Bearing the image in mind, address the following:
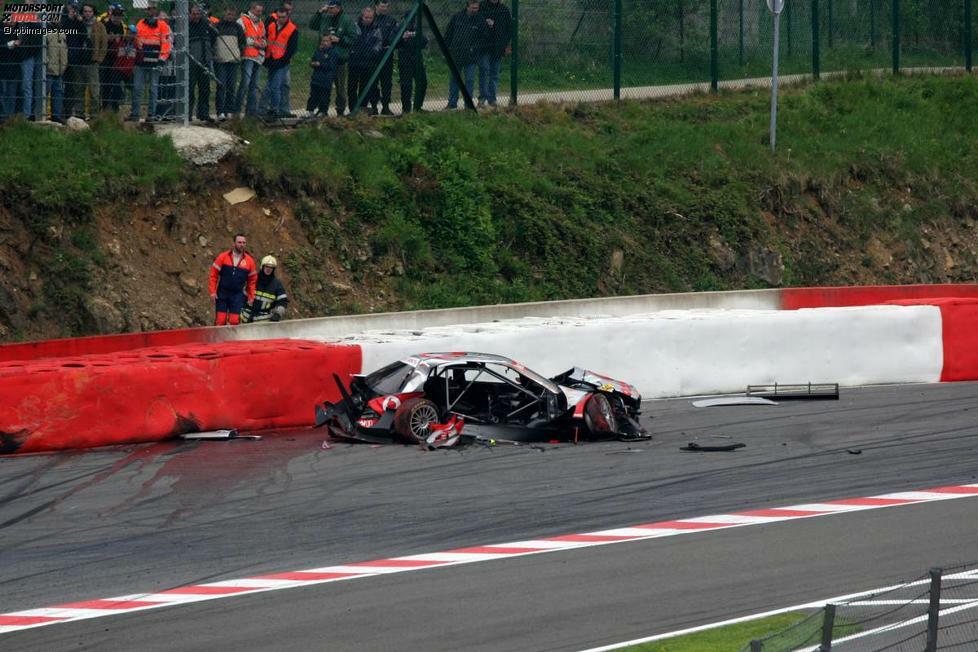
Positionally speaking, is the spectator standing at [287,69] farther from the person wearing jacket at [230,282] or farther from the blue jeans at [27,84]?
the person wearing jacket at [230,282]

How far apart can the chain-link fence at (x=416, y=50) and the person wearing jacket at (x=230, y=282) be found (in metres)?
4.92

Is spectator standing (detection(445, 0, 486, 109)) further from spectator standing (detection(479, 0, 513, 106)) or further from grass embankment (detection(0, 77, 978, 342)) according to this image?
Result: grass embankment (detection(0, 77, 978, 342))

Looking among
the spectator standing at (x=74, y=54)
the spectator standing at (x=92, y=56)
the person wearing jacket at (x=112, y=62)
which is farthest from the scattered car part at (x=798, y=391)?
the spectator standing at (x=74, y=54)

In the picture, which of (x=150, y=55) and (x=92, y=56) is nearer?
(x=92, y=56)

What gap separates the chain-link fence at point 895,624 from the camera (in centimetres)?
607

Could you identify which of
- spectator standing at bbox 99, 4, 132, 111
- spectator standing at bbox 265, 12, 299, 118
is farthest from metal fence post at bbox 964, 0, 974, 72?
spectator standing at bbox 99, 4, 132, 111

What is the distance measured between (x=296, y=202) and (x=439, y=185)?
→ 2818mm

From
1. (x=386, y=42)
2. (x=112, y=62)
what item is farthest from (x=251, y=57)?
(x=386, y=42)

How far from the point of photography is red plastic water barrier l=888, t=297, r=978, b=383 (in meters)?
19.8

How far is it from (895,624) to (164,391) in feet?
32.3

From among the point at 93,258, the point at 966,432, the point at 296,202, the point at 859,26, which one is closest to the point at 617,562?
the point at 966,432

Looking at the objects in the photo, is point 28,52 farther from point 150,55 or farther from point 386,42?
point 386,42

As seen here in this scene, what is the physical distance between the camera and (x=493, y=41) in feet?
86.7

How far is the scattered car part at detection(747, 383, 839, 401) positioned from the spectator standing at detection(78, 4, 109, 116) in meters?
11.2
